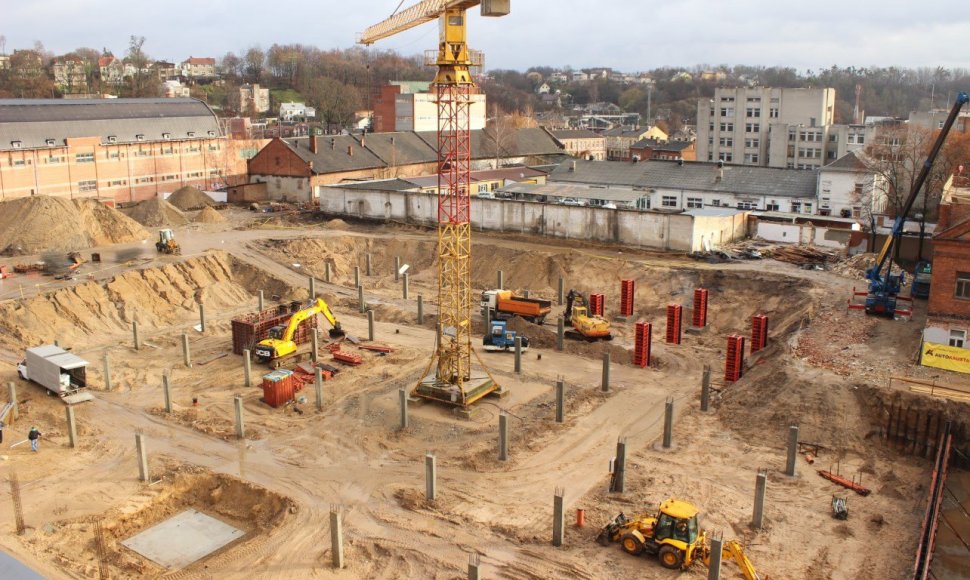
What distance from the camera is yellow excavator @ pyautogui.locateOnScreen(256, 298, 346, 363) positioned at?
3538cm

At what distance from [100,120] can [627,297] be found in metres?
48.9

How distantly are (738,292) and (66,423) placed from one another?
1280 inches

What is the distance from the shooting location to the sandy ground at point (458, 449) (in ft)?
70.3

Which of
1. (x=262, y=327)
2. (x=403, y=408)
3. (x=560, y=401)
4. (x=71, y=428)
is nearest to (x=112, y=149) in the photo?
(x=262, y=327)

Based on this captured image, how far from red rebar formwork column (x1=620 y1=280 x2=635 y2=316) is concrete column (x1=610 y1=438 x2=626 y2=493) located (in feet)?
63.1

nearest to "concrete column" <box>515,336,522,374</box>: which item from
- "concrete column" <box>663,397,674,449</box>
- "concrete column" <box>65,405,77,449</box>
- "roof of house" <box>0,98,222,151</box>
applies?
"concrete column" <box>663,397,674,449</box>

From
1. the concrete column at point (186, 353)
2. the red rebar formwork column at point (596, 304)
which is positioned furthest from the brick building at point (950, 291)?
the concrete column at point (186, 353)

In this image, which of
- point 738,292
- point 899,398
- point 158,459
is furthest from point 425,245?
point 899,398

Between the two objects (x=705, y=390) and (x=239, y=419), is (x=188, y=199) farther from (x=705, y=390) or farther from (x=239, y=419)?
(x=705, y=390)

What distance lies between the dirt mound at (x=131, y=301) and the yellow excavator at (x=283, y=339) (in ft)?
32.4

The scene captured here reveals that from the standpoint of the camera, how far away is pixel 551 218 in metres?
54.7

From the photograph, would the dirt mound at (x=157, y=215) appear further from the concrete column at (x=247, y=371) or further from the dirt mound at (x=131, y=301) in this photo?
the concrete column at (x=247, y=371)

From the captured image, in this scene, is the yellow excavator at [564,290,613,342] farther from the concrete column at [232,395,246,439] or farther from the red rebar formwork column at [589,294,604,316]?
the concrete column at [232,395,246,439]

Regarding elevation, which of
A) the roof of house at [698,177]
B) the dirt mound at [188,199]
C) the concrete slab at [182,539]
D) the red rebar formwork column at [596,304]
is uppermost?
the roof of house at [698,177]
